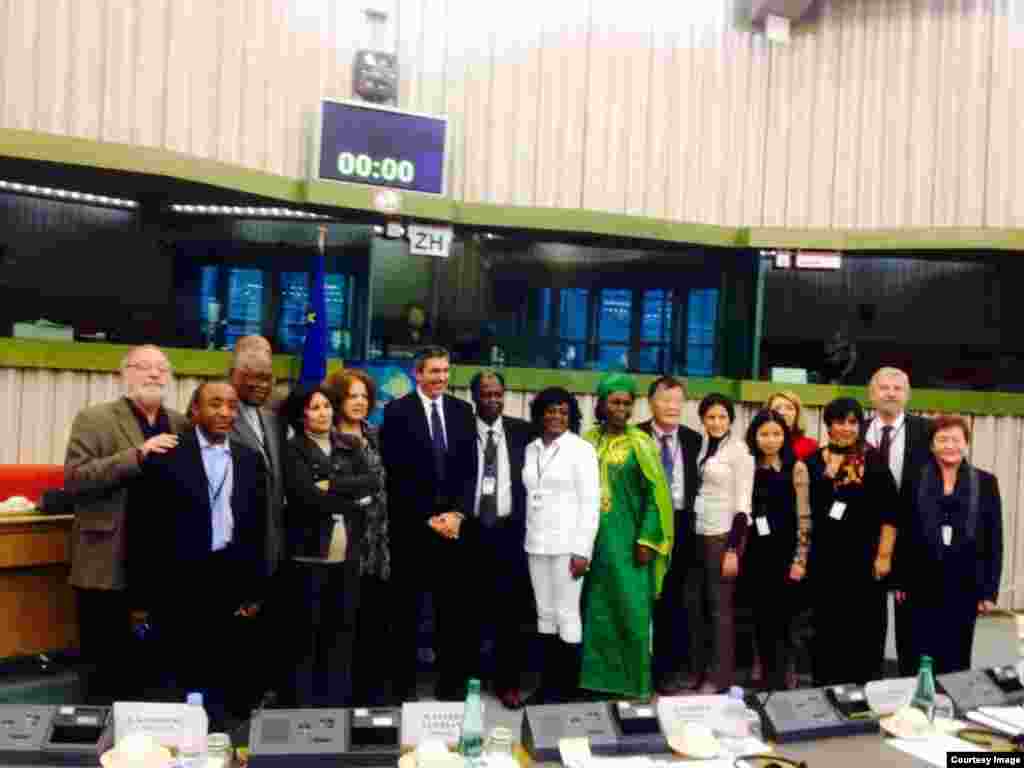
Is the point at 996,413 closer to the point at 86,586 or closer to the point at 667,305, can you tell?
the point at 667,305

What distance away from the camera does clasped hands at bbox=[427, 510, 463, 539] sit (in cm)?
387

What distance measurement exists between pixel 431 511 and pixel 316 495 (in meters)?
0.61

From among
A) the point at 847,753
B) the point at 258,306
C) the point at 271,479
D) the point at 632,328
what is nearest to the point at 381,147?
the point at 258,306

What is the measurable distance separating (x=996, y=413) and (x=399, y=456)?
4.38 m

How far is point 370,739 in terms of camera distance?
84.1 inches

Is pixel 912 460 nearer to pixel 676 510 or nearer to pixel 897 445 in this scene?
pixel 897 445

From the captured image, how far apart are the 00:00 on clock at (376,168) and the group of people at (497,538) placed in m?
2.09

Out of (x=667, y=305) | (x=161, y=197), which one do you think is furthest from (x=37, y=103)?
(x=667, y=305)

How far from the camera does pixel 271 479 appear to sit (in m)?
3.44

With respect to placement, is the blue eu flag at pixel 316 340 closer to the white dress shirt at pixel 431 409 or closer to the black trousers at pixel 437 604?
the white dress shirt at pixel 431 409

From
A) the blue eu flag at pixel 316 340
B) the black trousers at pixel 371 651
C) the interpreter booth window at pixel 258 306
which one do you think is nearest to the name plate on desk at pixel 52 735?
the black trousers at pixel 371 651

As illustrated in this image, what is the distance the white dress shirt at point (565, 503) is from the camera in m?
3.95

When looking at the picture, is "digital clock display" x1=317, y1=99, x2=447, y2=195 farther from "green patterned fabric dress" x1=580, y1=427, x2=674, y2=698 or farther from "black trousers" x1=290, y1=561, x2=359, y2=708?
"black trousers" x1=290, y1=561, x2=359, y2=708

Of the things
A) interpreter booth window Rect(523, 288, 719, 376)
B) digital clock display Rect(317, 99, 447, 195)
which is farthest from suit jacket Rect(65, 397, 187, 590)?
interpreter booth window Rect(523, 288, 719, 376)
